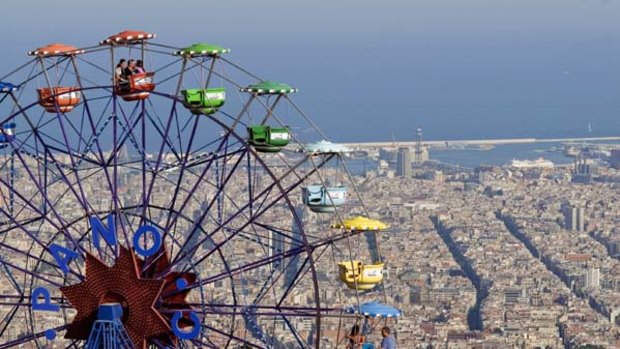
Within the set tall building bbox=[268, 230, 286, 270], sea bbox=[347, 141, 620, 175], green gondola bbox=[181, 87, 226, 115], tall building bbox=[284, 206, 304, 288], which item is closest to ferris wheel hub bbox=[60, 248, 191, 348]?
tall building bbox=[284, 206, 304, 288]

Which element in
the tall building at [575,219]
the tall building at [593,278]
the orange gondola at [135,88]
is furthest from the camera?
the tall building at [575,219]

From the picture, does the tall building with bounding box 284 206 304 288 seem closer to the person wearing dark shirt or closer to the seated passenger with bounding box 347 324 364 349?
the seated passenger with bounding box 347 324 364 349

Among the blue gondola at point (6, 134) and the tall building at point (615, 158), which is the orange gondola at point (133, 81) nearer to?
the blue gondola at point (6, 134)

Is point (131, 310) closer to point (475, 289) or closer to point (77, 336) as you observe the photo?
point (77, 336)

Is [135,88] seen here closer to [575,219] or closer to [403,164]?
[575,219]

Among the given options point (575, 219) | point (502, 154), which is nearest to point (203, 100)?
point (575, 219)

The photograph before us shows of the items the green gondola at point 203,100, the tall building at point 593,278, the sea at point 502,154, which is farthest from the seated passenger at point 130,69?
the sea at point 502,154

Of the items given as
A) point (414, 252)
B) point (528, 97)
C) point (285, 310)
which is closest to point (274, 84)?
point (285, 310)
